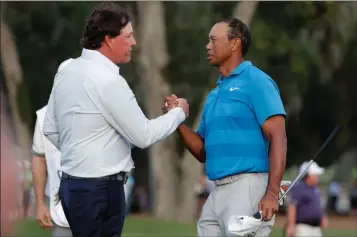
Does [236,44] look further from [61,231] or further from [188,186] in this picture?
[188,186]

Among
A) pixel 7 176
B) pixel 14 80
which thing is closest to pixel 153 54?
pixel 14 80

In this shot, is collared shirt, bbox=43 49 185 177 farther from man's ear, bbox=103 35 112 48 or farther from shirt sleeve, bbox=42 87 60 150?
shirt sleeve, bbox=42 87 60 150

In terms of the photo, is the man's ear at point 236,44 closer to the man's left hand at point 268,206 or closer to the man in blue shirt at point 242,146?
the man in blue shirt at point 242,146

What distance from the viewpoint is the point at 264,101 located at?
6.01 metres

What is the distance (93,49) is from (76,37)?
92.5ft

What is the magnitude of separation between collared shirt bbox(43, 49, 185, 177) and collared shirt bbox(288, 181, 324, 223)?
9.10 m

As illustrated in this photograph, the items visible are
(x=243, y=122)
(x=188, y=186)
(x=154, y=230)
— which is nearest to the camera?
(x=243, y=122)

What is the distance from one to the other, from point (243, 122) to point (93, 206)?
1104mm

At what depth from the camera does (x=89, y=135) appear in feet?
18.1

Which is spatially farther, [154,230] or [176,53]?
[176,53]

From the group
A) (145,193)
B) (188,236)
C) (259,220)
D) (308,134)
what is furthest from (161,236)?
(145,193)

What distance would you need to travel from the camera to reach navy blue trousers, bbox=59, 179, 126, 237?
5.50 m

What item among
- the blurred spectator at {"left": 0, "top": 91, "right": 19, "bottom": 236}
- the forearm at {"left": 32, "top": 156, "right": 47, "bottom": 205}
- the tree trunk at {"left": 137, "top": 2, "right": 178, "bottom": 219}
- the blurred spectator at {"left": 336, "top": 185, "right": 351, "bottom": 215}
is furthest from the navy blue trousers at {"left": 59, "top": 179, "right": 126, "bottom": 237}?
the blurred spectator at {"left": 336, "top": 185, "right": 351, "bottom": 215}

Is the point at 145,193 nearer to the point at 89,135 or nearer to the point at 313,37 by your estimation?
the point at 313,37
